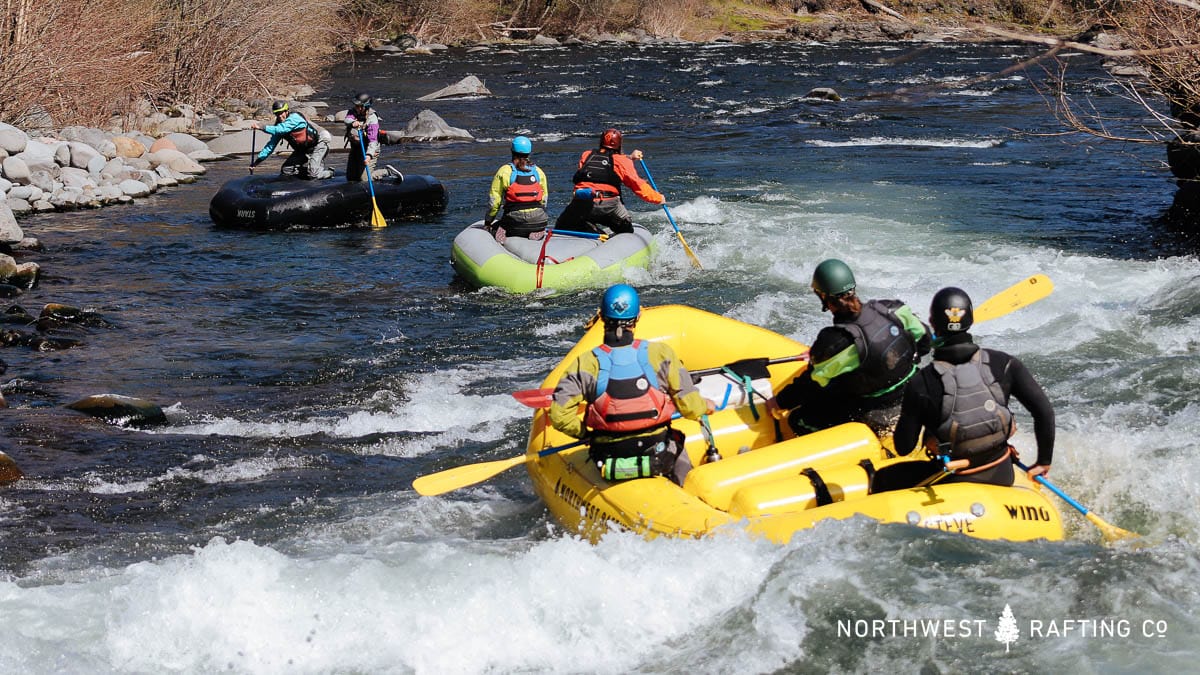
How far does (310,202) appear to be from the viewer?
1483 cm

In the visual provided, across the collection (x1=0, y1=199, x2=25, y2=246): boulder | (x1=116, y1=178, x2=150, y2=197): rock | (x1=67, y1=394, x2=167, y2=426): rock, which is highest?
(x1=67, y1=394, x2=167, y2=426): rock

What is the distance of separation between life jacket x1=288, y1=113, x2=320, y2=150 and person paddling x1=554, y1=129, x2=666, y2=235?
436 centimetres

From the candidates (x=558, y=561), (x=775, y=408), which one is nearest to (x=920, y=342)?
(x=775, y=408)

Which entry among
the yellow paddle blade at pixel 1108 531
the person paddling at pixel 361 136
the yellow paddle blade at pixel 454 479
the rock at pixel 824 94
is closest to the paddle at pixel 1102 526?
the yellow paddle blade at pixel 1108 531

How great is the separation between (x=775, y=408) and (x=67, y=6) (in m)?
15.2

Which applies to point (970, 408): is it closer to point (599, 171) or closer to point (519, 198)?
point (599, 171)

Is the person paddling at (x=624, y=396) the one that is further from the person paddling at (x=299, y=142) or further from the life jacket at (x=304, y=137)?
the life jacket at (x=304, y=137)

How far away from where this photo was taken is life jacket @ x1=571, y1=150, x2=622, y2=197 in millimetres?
11750

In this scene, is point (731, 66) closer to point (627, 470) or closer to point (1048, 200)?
point (1048, 200)

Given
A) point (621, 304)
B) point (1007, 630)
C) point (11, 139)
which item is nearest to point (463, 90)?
point (11, 139)

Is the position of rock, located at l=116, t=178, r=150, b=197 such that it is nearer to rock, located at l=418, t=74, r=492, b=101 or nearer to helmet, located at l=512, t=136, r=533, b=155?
helmet, located at l=512, t=136, r=533, b=155

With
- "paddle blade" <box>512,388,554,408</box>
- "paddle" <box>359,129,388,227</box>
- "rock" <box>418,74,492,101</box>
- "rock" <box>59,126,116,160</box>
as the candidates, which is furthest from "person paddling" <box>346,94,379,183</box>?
"rock" <box>418,74,492,101</box>

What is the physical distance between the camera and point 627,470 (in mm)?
5914

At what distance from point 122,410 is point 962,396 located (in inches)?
231
